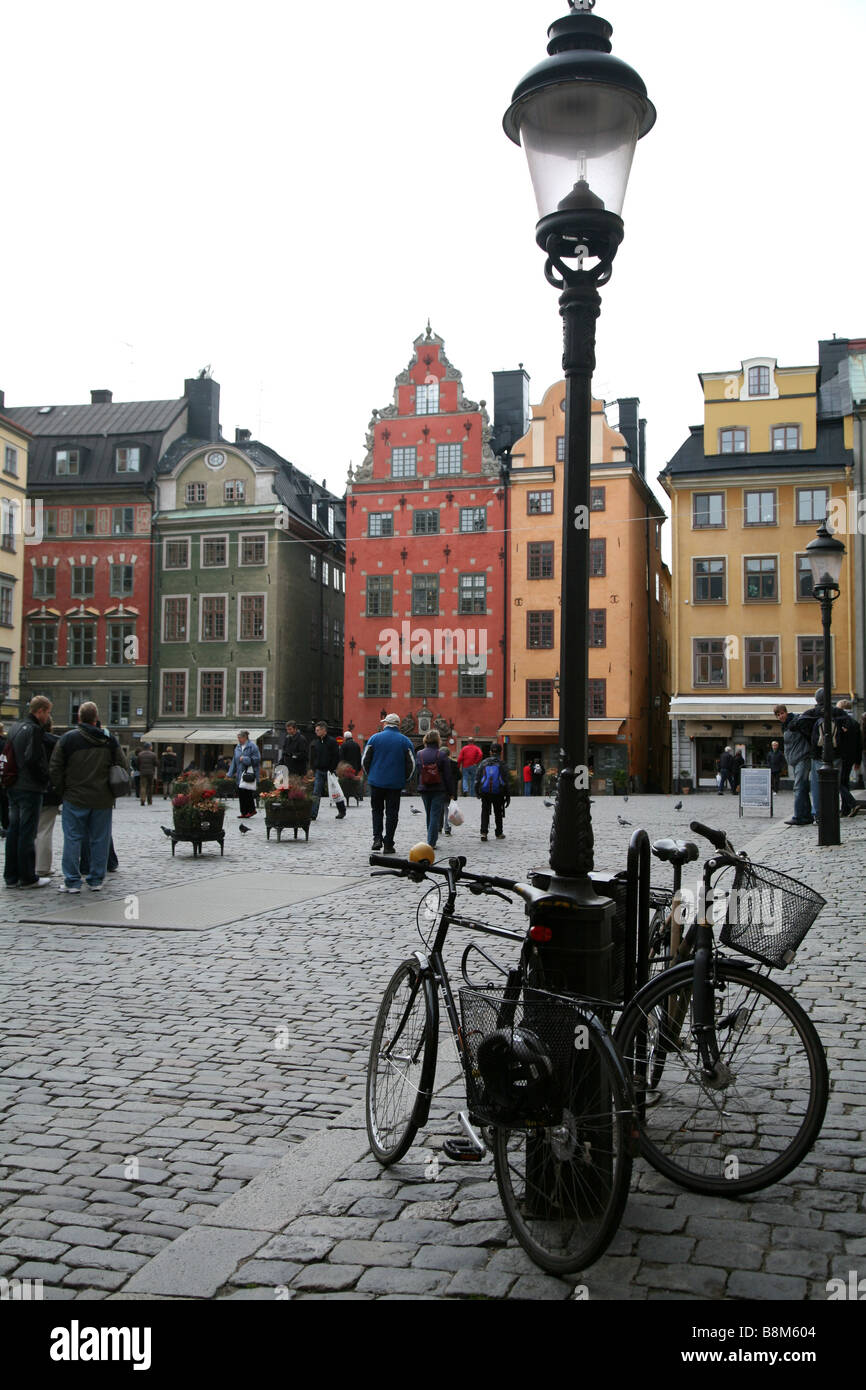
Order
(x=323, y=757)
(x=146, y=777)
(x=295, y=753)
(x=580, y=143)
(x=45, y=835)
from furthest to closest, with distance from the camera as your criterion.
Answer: (x=146, y=777), (x=295, y=753), (x=323, y=757), (x=45, y=835), (x=580, y=143)

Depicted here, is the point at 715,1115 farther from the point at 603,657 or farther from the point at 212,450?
the point at 212,450

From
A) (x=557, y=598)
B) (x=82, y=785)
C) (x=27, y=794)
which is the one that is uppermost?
(x=557, y=598)

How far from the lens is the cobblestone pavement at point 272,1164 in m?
3.40

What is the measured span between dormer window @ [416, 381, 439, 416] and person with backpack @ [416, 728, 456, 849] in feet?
114

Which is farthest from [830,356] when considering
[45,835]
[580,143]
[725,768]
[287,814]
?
[580,143]

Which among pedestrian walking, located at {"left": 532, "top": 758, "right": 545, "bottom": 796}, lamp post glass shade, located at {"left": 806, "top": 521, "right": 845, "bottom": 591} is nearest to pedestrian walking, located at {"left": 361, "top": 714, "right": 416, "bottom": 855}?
lamp post glass shade, located at {"left": 806, "top": 521, "right": 845, "bottom": 591}

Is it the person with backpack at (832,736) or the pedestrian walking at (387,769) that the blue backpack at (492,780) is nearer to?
the pedestrian walking at (387,769)

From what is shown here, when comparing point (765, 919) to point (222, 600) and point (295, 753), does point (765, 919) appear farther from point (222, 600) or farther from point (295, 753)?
point (222, 600)

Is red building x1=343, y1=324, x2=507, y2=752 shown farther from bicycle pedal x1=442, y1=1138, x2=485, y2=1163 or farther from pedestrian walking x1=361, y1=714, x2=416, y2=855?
bicycle pedal x1=442, y1=1138, x2=485, y2=1163

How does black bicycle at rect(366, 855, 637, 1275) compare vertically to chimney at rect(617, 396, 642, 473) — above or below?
below

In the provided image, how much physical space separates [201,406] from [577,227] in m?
52.9

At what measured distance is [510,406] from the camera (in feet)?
170

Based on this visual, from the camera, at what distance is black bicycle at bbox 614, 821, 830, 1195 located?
3.85 m

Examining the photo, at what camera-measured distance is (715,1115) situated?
4.18 m
